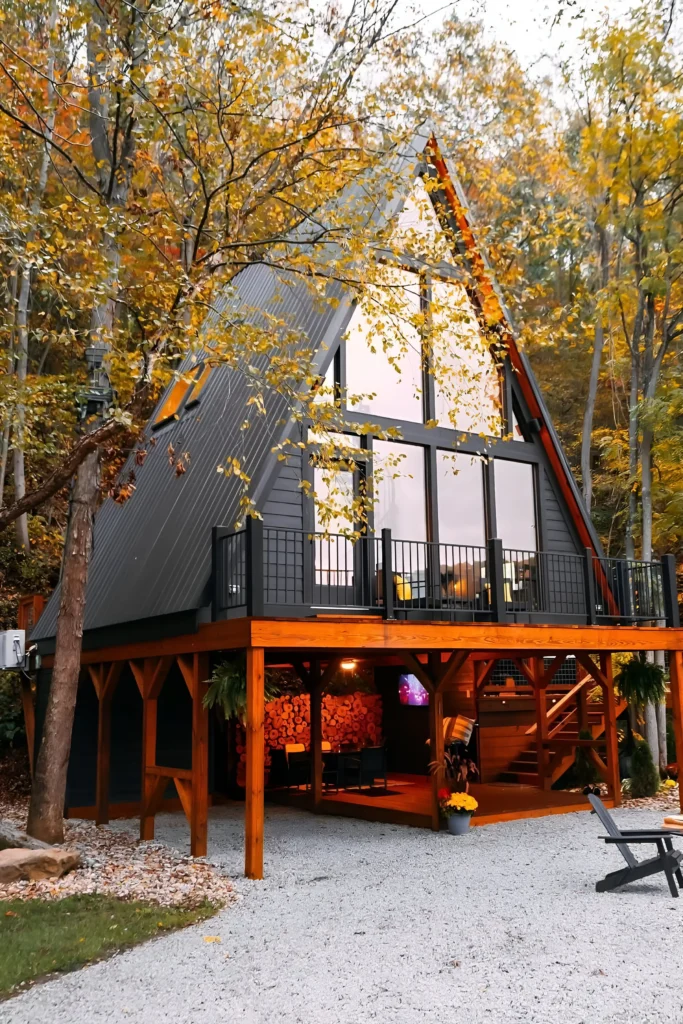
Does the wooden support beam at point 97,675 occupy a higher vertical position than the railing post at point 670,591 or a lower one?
lower

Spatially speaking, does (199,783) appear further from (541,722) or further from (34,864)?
(541,722)

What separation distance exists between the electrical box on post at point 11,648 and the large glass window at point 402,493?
593 cm

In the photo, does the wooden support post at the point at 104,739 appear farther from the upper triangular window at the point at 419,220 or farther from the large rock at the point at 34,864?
the upper triangular window at the point at 419,220

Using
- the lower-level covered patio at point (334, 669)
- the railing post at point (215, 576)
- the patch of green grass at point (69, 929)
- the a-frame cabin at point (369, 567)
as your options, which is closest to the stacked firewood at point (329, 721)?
the a-frame cabin at point (369, 567)

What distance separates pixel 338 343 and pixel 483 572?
3678mm

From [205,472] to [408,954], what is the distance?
687 centimetres

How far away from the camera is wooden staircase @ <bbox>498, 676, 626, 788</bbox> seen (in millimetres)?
13844

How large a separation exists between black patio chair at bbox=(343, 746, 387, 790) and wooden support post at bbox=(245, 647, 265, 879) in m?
5.11

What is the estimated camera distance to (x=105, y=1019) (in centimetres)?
473

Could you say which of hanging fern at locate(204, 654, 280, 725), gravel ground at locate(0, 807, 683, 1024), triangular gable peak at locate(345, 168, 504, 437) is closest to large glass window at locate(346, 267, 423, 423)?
triangular gable peak at locate(345, 168, 504, 437)

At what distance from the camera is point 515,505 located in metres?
12.8

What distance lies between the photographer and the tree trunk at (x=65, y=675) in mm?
9602

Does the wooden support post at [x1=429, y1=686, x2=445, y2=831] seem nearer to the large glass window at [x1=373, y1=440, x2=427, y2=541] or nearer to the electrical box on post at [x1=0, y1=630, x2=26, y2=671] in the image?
the large glass window at [x1=373, y1=440, x2=427, y2=541]

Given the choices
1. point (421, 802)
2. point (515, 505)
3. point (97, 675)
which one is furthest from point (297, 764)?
point (515, 505)
